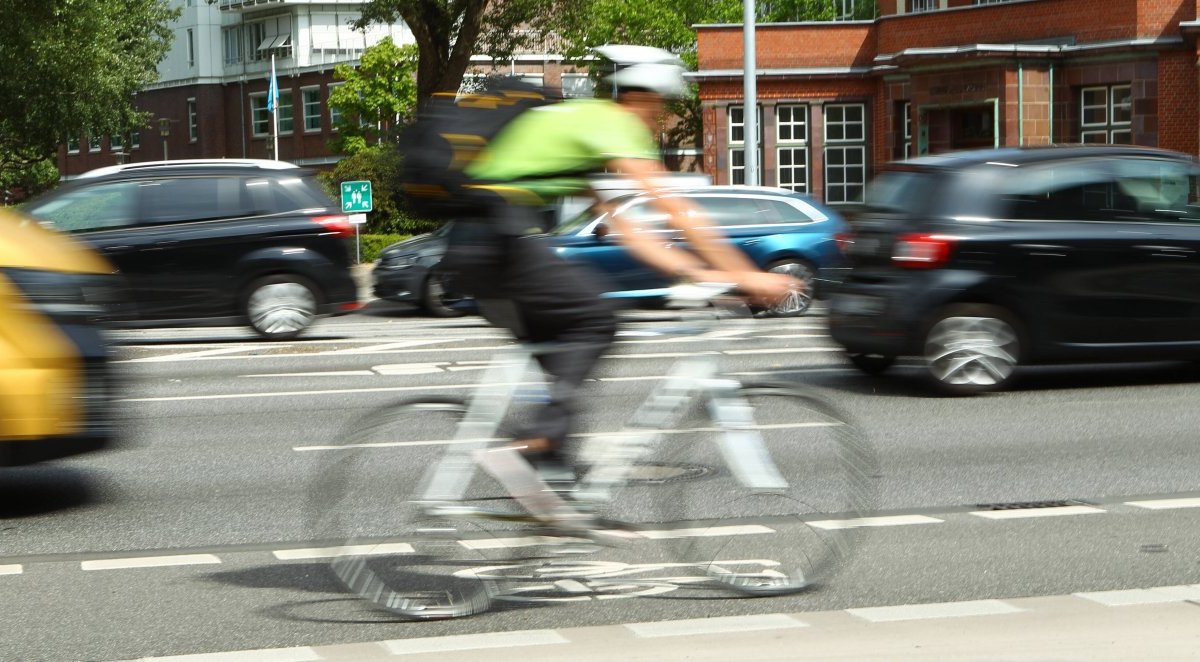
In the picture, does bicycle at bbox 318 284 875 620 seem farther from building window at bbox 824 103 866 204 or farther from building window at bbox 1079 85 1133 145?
building window at bbox 824 103 866 204

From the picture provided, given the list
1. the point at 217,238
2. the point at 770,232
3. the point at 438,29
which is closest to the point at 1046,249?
the point at 770,232

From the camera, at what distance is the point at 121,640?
17.6ft

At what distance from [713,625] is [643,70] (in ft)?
5.71

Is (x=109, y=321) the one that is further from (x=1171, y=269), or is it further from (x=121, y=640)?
(x=1171, y=269)

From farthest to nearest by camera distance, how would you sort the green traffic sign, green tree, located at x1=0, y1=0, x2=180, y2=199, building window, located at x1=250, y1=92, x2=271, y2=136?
building window, located at x1=250, y1=92, x2=271, y2=136 → green tree, located at x1=0, y1=0, x2=180, y2=199 → the green traffic sign

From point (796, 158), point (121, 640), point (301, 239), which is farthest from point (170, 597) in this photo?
point (796, 158)

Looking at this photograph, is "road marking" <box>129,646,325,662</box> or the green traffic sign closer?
"road marking" <box>129,646,325,662</box>

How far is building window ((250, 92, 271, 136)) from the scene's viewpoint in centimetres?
8106

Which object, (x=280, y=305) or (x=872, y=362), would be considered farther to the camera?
(x=280, y=305)

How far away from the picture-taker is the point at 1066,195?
1156 cm

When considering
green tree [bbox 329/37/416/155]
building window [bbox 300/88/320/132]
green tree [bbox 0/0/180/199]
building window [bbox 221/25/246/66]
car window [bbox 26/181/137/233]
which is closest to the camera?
car window [bbox 26/181/137/233]

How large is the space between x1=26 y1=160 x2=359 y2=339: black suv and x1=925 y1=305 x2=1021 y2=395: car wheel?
8014mm

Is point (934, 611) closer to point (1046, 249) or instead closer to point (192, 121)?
point (1046, 249)

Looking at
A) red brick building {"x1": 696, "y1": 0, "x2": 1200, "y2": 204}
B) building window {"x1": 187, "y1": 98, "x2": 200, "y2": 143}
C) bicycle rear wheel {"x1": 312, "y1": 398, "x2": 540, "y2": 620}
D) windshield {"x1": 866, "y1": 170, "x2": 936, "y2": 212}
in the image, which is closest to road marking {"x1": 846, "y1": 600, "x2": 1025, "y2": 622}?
bicycle rear wheel {"x1": 312, "y1": 398, "x2": 540, "y2": 620}
